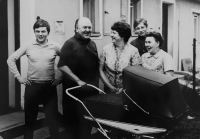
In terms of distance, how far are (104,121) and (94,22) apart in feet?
17.4

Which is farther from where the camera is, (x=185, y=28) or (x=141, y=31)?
(x=185, y=28)

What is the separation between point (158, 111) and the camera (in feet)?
9.75

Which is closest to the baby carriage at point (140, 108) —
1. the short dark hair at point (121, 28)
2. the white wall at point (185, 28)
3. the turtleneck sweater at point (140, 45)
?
the short dark hair at point (121, 28)

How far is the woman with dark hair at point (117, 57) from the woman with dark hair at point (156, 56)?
26 cm

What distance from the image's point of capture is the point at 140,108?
3113 mm

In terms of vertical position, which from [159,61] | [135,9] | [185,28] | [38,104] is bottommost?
[38,104]

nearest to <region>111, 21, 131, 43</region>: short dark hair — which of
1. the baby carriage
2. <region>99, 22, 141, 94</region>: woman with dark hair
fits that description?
<region>99, 22, 141, 94</region>: woman with dark hair

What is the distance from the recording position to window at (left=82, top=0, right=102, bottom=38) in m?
8.09

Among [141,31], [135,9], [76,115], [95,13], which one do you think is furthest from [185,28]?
[76,115]

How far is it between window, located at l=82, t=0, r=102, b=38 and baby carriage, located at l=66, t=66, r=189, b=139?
190 inches

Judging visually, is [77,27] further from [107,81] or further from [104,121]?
[104,121]

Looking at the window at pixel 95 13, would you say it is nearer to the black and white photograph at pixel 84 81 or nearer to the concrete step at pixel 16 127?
the black and white photograph at pixel 84 81

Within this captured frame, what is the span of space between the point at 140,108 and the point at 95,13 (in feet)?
18.1

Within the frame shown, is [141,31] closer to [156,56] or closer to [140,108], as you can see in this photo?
[156,56]
